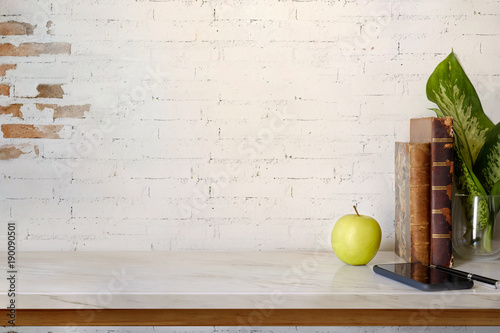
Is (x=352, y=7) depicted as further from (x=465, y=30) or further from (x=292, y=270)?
(x=292, y=270)

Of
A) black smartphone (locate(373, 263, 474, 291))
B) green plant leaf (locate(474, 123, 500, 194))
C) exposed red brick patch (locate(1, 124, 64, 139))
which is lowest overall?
black smartphone (locate(373, 263, 474, 291))

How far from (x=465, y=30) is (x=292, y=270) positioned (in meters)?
1.01

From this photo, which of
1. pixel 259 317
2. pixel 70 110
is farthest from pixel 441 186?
pixel 70 110

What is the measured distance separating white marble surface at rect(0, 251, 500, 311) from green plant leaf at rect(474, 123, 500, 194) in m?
0.24

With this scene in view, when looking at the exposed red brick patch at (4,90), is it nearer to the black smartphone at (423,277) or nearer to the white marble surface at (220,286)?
the white marble surface at (220,286)

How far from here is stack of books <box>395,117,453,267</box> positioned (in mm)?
1305

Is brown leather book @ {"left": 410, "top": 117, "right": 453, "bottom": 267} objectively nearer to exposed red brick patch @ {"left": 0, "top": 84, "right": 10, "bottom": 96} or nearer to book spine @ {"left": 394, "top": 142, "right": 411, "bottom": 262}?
book spine @ {"left": 394, "top": 142, "right": 411, "bottom": 262}

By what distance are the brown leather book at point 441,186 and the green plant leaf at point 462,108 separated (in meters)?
0.17

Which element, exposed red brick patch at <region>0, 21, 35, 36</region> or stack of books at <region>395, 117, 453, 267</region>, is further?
exposed red brick patch at <region>0, 21, 35, 36</region>

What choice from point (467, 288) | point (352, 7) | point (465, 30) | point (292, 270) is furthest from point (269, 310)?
point (465, 30)

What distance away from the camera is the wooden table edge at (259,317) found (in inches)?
43.6

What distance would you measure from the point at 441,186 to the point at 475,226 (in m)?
0.19

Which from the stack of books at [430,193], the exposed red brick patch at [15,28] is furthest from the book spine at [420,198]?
the exposed red brick patch at [15,28]

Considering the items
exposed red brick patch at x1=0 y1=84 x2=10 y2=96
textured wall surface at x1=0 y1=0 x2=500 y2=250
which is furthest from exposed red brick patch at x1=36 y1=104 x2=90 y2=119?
exposed red brick patch at x1=0 y1=84 x2=10 y2=96
